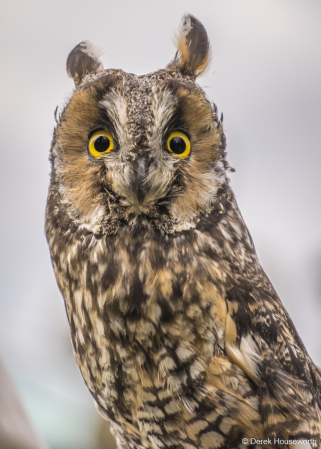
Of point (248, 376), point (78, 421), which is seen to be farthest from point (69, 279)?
point (78, 421)

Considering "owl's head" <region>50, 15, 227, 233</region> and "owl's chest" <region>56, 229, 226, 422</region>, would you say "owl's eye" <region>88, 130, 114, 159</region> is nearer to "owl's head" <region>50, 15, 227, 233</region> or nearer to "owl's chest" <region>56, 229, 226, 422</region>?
"owl's head" <region>50, 15, 227, 233</region>

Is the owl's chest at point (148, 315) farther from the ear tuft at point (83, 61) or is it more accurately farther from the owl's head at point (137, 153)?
the ear tuft at point (83, 61)

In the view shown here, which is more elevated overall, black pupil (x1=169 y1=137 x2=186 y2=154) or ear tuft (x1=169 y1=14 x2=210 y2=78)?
ear tuft (x1=169 y1=14 x2=210 y2=78)

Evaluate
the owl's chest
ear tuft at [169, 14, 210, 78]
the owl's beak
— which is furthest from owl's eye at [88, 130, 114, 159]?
ear tuft at [169, 14, 210, 78]

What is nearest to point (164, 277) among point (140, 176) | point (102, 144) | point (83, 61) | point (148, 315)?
point (148, 315)

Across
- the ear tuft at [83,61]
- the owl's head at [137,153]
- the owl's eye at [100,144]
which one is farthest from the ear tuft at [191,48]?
the owl's eye at [100,144]

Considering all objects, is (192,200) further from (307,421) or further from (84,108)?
(307,421)

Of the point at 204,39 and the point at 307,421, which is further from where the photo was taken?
the point at 204,39
